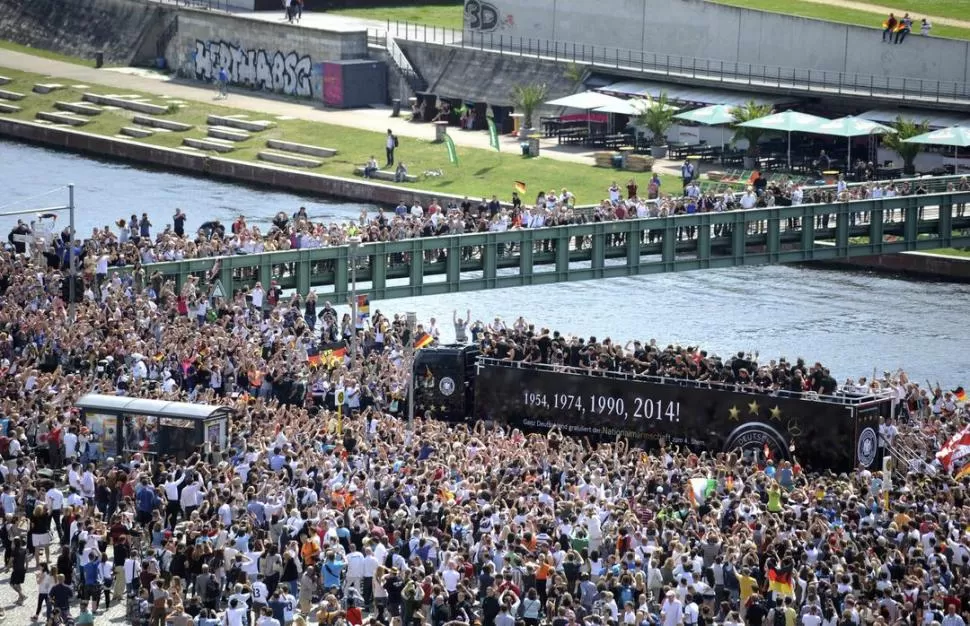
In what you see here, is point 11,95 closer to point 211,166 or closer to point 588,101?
point 211,166

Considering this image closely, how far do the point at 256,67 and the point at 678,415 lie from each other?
6627 centimetres

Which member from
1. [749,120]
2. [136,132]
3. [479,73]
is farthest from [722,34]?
[136,132]

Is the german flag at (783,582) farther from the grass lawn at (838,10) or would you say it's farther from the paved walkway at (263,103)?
the grass lawn at (838,10)

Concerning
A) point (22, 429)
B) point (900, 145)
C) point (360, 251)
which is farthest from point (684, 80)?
point (22, 429)

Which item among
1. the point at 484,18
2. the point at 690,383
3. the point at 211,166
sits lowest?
the point at 690,383

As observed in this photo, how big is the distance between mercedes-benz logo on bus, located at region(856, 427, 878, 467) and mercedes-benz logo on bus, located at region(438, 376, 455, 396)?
36.9 feet

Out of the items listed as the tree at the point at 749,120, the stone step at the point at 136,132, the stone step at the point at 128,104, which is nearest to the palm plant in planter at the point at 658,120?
the tree at the point at 749,120

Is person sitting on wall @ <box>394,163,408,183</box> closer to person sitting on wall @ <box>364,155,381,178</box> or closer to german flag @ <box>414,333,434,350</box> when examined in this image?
person sitting on wall @ <box>364,155,381,178</box>

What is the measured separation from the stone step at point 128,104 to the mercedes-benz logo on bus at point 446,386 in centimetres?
5751

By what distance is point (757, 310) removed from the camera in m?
79.4

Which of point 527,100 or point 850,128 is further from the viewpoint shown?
point 527,100

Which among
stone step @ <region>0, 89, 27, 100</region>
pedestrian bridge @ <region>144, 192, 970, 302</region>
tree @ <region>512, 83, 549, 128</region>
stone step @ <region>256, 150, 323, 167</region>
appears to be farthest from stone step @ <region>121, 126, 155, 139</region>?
pedestrian bridge @ <region>144, 192, 970, 302</region>

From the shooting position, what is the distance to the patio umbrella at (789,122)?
88625mm

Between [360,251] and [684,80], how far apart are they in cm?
3640
